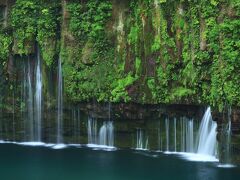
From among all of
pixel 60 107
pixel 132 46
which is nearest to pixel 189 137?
pixel 132 46

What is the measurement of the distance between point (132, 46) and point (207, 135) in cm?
502

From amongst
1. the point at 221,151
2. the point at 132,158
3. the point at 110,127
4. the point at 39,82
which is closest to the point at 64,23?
the point at 39,82

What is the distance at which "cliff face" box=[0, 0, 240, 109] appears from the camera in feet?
68.8

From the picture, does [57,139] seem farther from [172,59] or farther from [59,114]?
[172,59]

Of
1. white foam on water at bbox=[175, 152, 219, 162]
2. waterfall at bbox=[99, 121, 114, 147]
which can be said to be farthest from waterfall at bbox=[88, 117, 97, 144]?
white foam on water at bbox=[175, 152, 219, 162]

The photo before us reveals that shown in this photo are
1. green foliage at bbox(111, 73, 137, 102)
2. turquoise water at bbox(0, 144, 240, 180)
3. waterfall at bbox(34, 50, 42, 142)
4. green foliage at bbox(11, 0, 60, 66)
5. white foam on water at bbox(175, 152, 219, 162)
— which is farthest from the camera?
waterfall at bbox(34, 50, 42, 142)

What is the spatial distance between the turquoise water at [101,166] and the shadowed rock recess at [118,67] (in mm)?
1130

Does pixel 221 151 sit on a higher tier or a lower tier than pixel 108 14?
lower

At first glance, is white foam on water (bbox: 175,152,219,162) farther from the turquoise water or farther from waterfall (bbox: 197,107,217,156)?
the turquoise water

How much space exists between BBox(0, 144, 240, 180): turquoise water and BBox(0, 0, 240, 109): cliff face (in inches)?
93.7

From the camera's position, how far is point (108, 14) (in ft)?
83.3

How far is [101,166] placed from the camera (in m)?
22.1

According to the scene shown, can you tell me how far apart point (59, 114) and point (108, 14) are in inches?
203

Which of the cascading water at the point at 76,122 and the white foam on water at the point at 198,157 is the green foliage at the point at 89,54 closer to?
the cascading water at the point at 76,122
